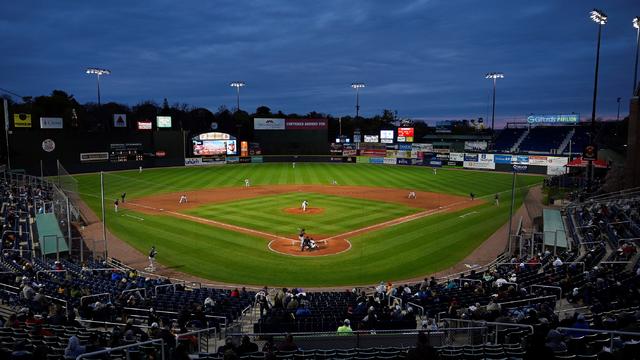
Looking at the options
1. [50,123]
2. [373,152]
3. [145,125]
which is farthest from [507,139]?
[50,123]

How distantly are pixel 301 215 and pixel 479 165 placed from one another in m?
48.4

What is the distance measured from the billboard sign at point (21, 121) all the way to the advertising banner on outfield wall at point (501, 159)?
70263 millimetres

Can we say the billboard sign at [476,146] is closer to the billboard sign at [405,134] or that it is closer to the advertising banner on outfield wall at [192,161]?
the billboard sign at [405,134]

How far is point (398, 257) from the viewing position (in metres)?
26.5

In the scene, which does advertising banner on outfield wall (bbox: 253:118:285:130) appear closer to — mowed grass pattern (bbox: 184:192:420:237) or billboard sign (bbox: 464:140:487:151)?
billboard sign (bbox: 464:140:487:151)

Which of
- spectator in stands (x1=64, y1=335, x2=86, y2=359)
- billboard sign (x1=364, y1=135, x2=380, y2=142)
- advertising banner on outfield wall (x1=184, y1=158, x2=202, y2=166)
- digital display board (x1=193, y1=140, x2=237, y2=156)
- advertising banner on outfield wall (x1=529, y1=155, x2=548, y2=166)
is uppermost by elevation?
billboard sign (x1=364, y1=135, x2=380, y2=142)

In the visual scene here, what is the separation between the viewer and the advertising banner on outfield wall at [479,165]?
74769mm

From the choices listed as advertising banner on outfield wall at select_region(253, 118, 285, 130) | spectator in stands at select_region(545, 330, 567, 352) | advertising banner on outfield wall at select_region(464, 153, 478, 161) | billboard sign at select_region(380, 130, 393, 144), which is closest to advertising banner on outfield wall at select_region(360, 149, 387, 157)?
billboard sign at select_region(380, 130, 393, 144)

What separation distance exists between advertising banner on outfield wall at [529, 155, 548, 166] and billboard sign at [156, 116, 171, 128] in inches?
2367

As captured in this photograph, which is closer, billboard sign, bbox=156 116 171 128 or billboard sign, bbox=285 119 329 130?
billboard sign, bbox=156 116 171 128

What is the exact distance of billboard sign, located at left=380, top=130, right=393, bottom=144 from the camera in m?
91.8

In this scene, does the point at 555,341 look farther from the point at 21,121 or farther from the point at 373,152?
the point at 373,152

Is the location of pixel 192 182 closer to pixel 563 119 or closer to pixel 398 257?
pixel 398 257

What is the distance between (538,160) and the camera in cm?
6956
